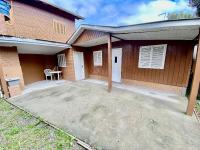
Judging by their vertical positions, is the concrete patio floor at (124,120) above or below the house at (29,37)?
below

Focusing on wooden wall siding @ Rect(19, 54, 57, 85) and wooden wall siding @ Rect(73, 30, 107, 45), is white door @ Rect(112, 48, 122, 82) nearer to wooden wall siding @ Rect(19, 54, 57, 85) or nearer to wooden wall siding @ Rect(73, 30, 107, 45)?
wooden wall siding @ Rect(73, 30, 107, 45)

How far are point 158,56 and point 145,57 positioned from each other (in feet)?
1.97

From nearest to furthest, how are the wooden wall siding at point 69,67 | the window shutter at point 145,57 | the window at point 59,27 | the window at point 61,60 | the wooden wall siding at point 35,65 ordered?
the window shutter at point 145,57 < the wooden wall siding at point 35,65 < the wooden wall siding at point 69,67 < the window at point 61,60 < the window at point 59,27

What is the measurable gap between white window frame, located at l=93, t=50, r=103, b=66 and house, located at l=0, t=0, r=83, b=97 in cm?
189

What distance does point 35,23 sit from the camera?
7195mm

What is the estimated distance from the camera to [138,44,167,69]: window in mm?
4855

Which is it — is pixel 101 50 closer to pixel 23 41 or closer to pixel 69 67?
pixel 69 67

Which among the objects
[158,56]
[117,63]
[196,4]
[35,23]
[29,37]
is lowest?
[117,63]

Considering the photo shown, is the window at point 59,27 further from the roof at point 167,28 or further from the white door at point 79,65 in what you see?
the roof at point 167,28

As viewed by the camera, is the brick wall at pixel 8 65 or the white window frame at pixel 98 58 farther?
the white window frame at pixel 98 58

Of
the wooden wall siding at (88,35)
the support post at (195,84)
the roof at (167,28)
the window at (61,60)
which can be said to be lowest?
the support post at (195,84)

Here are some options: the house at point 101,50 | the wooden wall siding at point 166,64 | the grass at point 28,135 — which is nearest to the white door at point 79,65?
the house at point 101,50

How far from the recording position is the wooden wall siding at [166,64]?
4.37 meters

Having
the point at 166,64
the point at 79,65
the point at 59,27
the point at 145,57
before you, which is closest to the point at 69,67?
the point at 79,65
